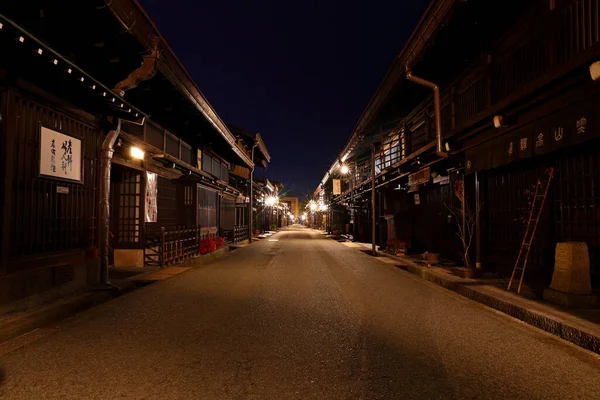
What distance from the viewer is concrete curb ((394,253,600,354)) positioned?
216 inches

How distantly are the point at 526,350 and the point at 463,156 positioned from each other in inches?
327

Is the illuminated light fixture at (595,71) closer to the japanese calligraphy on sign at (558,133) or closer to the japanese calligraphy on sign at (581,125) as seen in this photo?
the japanese calligraphy on sign at (581,125)

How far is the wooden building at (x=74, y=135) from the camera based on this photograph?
7.06 m

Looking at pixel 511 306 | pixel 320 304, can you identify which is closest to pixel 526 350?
pixel 511 306

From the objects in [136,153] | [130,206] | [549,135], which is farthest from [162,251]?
[549,135]

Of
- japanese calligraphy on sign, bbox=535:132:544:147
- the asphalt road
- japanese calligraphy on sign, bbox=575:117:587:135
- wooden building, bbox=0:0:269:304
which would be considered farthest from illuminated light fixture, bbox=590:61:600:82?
wooden building, bbox=0:0:269:304

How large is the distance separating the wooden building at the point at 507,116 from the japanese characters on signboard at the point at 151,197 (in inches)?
440

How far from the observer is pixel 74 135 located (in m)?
9.04

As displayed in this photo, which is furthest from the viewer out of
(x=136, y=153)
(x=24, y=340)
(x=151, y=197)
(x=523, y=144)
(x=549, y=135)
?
(x=151, y=197)

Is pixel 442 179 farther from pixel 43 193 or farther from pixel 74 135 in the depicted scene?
pixel 43 193

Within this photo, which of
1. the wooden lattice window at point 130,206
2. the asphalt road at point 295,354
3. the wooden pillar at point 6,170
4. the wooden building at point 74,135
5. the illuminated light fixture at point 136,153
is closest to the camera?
the asphalt road at point 295,354

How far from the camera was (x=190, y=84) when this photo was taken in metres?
14.0

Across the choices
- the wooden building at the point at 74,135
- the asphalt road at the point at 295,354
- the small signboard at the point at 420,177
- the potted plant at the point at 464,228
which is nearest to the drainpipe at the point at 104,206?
the wooden building at the point at 74,135

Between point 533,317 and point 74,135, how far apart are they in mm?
10988
